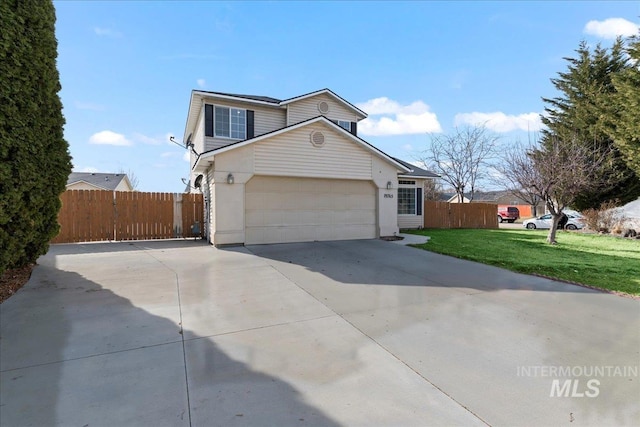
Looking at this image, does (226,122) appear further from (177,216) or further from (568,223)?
(568,223)

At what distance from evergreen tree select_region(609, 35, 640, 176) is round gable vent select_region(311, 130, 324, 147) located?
51.4 feet

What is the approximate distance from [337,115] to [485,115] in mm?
18169

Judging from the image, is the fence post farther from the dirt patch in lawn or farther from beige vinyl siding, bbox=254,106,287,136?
the dirt patch in lawn

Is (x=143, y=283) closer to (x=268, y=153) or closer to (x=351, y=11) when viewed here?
(x=268, y=153)

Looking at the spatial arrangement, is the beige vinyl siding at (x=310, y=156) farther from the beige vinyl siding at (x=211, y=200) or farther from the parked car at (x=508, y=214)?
the parked car at (x=508, y=214)

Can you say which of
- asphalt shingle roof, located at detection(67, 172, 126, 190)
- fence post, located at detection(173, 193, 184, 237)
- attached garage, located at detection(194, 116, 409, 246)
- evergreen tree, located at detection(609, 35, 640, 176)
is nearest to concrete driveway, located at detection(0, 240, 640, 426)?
attached garage, located at detection(194, 116, 409, 246)

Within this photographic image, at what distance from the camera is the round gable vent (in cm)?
1107

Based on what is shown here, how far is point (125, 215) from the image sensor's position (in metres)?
11.8

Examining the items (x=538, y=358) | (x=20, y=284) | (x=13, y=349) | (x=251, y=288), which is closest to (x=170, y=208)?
(x=20, y=284)

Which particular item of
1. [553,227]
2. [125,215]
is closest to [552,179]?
[553,227]

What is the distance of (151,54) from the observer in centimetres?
1066

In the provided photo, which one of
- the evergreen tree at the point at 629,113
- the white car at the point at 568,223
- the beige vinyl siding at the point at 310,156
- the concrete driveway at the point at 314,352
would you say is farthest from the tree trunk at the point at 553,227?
the white car at the point at 568,223

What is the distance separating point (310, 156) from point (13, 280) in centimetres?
828

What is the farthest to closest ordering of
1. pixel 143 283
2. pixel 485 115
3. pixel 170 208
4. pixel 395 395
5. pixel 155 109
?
pixel 485 115 < pixel 155 109 < pixel 170 208 < pixel 143 283 < pixel 395 395
